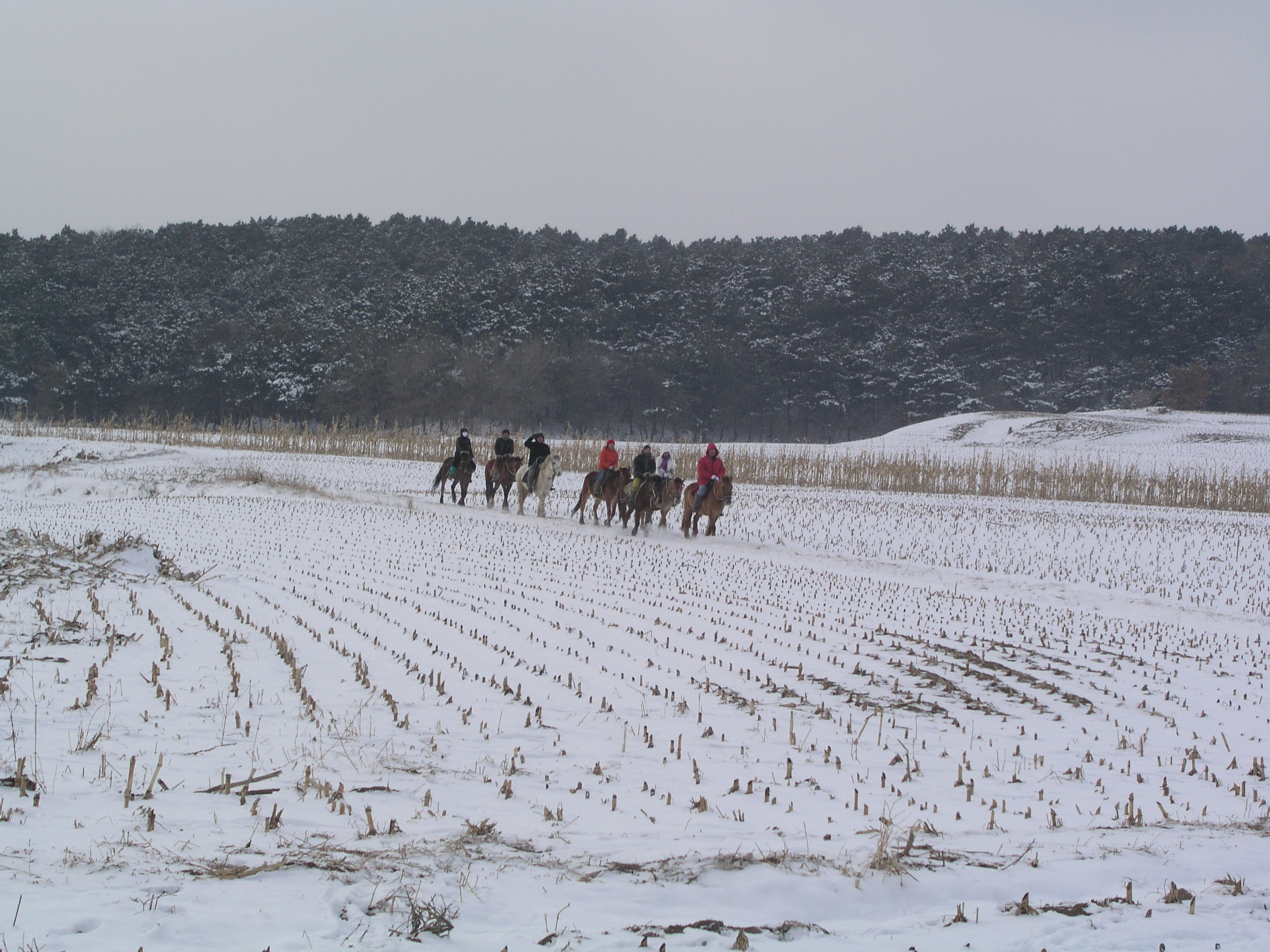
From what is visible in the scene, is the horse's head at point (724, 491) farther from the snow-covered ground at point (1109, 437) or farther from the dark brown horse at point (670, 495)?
the snow-covered ground at point (1109, 437)

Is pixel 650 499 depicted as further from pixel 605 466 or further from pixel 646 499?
pixel 605 466

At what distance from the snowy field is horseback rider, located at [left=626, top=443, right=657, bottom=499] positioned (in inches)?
211

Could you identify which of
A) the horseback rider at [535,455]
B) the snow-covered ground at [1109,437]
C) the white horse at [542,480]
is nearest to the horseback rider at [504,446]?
the white horse at [542,480]

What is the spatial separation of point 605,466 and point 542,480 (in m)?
1.73

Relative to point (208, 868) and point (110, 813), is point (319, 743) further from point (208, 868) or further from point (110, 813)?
point (208, 868)

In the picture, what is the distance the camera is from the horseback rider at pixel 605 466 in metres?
18.3

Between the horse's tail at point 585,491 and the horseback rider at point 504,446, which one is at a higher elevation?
the horseback rider at point 504,446

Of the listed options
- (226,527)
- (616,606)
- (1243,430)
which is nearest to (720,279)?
(1243,430)

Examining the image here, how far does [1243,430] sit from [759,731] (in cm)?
4691

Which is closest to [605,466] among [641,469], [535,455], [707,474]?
[641,469]

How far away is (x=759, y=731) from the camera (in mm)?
5480

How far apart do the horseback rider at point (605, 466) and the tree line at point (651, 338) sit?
34946 millimetres

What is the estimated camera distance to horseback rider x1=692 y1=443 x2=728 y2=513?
17.0 meters

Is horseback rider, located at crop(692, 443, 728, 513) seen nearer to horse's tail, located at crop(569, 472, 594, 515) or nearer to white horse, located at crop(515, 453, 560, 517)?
horse's tail, located at crop(569, 472, 594, 515)
